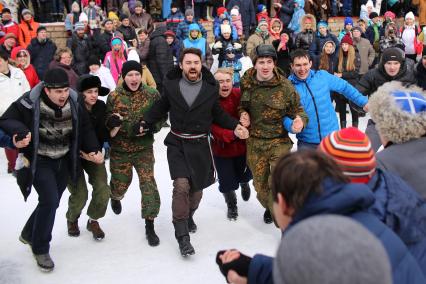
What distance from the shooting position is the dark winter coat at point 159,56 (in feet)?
32.2

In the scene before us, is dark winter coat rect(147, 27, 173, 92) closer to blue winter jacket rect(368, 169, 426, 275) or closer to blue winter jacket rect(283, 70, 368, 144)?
blue winter jacket rect(283, 70, 368, 144)

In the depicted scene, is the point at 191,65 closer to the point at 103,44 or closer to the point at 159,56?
the point at 159,56

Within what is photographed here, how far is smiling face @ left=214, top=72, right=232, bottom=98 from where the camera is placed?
16.6 ft

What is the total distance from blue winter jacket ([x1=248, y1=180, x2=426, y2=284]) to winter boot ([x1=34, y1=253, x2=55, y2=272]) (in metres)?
3.29

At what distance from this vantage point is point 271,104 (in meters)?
4.65

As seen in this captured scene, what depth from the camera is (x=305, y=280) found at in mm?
1192

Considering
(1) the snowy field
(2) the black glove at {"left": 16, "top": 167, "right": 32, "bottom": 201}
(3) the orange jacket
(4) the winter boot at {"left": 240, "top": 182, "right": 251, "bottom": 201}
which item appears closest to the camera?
(2) the black glove at {"left": 16, "top": 167, "right": 32, "bottom": 201}

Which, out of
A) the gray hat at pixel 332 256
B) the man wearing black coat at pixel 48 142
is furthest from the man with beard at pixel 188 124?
the gray hat at pixel 332 256

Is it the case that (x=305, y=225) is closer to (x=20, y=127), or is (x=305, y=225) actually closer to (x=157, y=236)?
(x=20, y=127)

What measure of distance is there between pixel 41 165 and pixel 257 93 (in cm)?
204

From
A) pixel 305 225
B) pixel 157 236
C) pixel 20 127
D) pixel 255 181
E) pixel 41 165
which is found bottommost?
pixel 157 236

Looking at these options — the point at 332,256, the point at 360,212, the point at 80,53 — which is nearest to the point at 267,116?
the point at 360,212

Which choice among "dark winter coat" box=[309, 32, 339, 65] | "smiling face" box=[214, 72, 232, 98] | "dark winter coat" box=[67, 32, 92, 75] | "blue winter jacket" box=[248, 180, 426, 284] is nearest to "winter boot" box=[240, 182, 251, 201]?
"smiling face" box=[214, 72, 232, 98]

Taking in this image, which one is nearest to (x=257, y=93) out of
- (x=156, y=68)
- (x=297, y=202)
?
(x=297, y=202)
